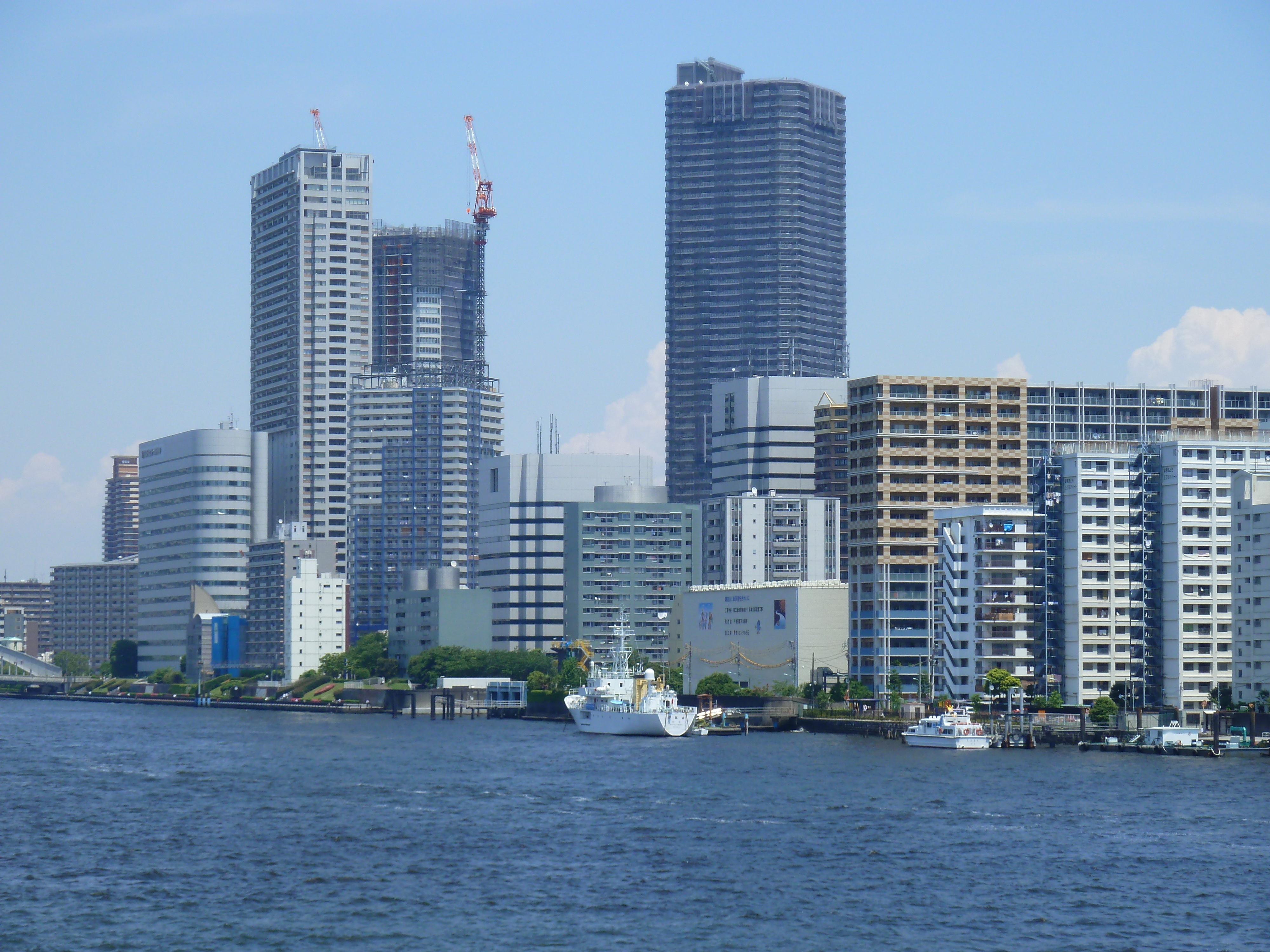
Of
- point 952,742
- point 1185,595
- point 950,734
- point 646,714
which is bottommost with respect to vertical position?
point 952,742

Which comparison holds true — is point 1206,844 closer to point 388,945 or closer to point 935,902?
point 935,902

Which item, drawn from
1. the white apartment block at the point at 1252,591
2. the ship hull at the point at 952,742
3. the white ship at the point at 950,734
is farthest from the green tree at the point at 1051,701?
the ship hull at the point at 952,742

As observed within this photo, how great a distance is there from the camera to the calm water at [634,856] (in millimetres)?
71562

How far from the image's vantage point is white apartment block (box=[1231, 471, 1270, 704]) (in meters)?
178

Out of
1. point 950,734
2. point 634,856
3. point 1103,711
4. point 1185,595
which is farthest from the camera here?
point 1185,595

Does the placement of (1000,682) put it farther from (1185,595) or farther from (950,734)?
(950,734)

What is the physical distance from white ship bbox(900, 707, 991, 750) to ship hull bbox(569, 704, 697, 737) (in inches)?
1096

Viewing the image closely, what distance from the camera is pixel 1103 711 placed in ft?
591

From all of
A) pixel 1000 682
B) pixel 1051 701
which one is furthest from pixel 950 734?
pixel 1051 701

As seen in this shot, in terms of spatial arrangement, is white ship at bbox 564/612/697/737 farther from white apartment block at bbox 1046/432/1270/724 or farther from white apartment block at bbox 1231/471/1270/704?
white apartment block at bbox 1231/471/1270/704

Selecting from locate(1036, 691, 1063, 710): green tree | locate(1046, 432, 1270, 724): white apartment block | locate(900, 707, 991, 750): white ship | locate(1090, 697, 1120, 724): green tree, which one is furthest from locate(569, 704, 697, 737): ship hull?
locate(1046, 432, 1270, 724): white apartment block

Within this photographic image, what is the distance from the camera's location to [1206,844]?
95562 millimetres

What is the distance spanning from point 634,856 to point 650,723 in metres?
103

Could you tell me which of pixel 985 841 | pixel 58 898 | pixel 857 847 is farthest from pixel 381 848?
pixel 985 841
